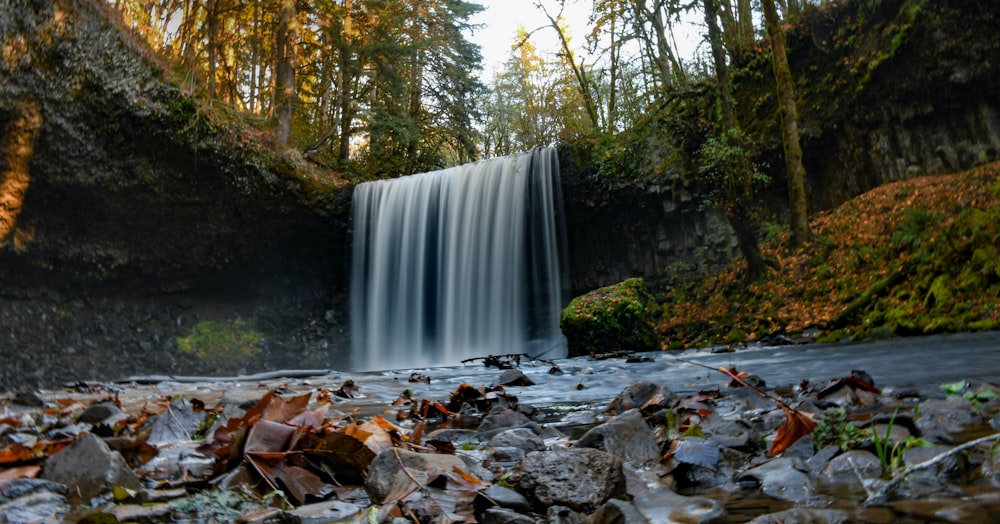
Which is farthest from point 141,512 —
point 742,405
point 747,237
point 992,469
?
point 747,237

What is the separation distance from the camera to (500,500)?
148 cm

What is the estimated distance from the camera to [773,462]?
176 cm

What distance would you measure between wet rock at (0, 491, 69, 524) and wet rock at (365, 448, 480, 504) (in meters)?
0.74

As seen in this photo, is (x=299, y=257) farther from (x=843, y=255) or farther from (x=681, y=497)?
(x=681, y=497)

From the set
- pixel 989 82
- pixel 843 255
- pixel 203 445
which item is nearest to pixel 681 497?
→ pixel 203 445

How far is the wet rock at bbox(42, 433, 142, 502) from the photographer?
168 centimetres

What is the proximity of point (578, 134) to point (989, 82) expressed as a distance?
8222 millimetres

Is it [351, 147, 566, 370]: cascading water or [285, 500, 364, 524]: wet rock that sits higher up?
[351, 147, 566, 370]: cascading water

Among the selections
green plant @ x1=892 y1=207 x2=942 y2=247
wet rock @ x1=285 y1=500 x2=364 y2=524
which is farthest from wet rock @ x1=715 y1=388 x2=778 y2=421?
green plant @ x1=892 y1=207 x2=942 y2=247

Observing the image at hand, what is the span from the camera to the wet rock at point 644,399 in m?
3.01

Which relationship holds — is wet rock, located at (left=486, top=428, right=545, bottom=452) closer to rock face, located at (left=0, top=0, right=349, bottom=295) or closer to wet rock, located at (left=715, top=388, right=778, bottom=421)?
wet rock, located at (left=715, top=388, right=778, bottom=421)

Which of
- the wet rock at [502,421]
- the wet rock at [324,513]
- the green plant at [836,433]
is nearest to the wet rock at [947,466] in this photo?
the green plant at [836,433]

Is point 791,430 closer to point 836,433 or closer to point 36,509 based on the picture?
point 836,433

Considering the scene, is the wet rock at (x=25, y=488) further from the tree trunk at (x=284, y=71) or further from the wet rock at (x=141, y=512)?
the tree trunk at (x=284, y=71)
